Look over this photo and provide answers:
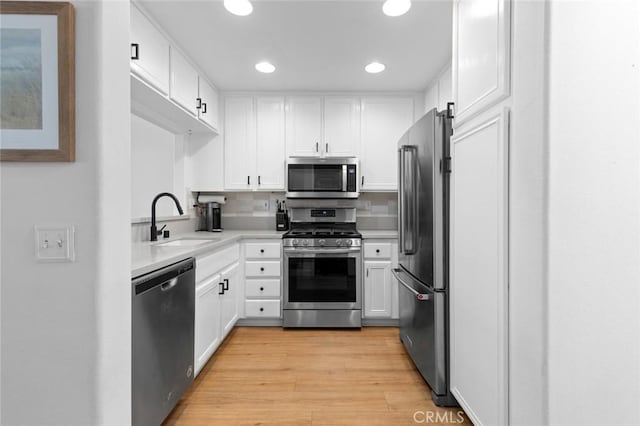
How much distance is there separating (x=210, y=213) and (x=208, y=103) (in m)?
1.14

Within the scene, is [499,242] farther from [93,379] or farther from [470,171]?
[93,379]

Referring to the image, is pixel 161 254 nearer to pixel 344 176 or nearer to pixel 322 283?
pixel 322 283

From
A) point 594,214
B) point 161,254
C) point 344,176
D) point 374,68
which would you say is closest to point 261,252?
point 344,176

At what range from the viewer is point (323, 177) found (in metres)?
3.29

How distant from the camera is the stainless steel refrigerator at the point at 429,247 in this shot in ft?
6.15

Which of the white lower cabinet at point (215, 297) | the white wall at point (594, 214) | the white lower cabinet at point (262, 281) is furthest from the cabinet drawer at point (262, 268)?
the white wall at point (594, 214)

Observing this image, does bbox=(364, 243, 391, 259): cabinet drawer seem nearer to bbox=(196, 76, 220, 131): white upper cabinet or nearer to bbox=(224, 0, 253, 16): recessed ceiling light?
bbox=(196, 76, 220, 131): white upper cabinet

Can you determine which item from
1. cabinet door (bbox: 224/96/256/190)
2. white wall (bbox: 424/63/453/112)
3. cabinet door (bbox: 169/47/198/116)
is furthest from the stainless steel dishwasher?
white wall (bbox: 424/63/453/112)

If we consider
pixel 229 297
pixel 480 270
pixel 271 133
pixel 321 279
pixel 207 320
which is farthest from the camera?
pixel 271 133

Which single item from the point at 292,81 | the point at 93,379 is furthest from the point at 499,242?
the point at 292,81

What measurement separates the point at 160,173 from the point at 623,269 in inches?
123

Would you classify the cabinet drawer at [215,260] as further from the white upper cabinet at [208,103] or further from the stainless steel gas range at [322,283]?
the white upper cabinet at [208,103]

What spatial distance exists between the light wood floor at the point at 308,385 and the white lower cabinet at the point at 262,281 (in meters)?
0.28

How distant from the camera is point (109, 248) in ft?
3.48
